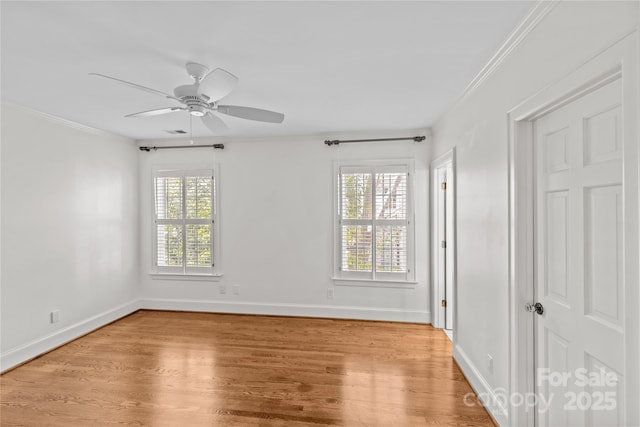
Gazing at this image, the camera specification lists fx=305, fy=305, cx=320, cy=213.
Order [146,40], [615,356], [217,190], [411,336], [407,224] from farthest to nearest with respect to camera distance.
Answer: [217,190] → [407,224] → [411,336] → [146,40] → [615,356]

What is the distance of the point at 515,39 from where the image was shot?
68.0 inches

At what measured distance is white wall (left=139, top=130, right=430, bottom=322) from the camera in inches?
153

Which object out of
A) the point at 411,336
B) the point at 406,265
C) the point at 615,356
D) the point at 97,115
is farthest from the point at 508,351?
the point at 97,115

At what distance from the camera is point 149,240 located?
4.46 meters

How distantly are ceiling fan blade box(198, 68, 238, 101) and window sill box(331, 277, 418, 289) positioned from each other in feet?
9.10

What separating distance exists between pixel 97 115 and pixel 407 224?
3.71 metres

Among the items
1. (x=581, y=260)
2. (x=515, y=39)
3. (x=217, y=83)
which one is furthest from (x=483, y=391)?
(x=217, y=83)

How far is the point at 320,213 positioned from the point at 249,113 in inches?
78.9

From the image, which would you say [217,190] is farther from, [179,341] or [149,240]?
[179,341]

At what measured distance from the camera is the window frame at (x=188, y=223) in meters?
4.27

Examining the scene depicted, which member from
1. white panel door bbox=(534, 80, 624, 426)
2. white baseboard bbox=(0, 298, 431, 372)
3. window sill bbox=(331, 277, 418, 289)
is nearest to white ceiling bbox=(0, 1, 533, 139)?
white panel door bbox=(534, 80, 624, 426)

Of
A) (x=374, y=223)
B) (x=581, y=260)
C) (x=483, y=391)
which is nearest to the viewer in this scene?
(x=581, y=260)

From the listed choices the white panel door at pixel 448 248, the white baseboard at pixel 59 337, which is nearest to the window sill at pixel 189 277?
the white baseboard at pixel 59 337

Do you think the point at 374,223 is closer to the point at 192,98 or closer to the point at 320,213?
the point at 320,213
